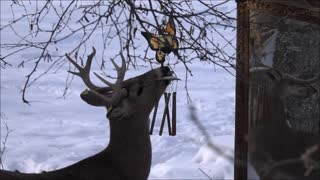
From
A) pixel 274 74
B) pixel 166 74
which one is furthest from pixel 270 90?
pixel 166 74

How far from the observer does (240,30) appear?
3.90 metres

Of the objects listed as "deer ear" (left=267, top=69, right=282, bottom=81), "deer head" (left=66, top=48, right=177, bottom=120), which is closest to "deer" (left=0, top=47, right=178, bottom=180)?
"deer head" (left=66, top=48, right=177, bottom=120)

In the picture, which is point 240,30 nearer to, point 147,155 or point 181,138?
point 147,155

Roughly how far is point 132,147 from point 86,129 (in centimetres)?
496

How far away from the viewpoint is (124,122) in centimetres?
401

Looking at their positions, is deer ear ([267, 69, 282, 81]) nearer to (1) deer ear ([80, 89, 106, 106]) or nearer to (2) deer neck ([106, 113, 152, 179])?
(2) deer neck ([106, 113, 152, 179])

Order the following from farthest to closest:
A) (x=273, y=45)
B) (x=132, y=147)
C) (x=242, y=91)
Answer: (x=242, y=91), (x=273, y=45), (x=132, y=147)

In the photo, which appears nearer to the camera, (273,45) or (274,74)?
(274,74)

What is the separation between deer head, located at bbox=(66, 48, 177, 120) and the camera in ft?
12.7

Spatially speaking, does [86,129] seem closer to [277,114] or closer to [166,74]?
[277,114]

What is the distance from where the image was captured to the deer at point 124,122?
12.7 feet

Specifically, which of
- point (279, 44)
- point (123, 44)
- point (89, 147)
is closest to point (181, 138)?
point (89, 147)

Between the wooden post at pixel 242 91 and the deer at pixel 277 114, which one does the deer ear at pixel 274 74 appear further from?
the wooden post at pixel 242 91

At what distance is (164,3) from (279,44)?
957 millimetres
